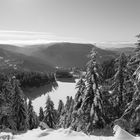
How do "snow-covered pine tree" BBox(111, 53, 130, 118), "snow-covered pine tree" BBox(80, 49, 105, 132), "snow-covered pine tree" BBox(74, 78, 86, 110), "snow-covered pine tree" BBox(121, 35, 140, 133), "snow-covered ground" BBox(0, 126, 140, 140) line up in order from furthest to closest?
1. "snow-covered pine tree" BBox(111, 53, 130, 118)
2. "snow-covered pine tree" BBox(74, 78, 86, 110)
3. "snow-covered pine tree" BBox(80, 49, 105, 132)
4. "snow-covered pine tree" BBox(121, 35, 140, 133)
5. "snow-covered ground" BBox(0, 126, 140, 140)

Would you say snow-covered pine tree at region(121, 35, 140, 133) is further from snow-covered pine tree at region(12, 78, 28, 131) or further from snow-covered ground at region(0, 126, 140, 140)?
snow-covered pine tree at region(12, 78, 28, 131)

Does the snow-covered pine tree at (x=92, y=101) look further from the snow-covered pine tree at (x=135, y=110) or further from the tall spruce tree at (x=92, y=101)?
the snow-covered pine tree at (x=135, y=110)

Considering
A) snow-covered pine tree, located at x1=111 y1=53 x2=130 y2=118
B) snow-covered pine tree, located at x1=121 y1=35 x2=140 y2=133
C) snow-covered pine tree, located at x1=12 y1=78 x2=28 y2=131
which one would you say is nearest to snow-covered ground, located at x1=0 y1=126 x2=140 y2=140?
snow-covered pine tree, located at x1=121 y1=35 x2=140 y2=133

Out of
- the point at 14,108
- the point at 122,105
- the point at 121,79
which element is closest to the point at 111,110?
the point at 122,105

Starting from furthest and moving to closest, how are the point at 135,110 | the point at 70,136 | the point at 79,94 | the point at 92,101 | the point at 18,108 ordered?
the point at 18,108, the point at 79,94, the point at 92,101, the point at 135,110, the point at 70,136

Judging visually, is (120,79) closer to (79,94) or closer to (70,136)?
(79,94)

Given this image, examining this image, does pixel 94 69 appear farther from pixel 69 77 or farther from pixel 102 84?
pixel 69 77

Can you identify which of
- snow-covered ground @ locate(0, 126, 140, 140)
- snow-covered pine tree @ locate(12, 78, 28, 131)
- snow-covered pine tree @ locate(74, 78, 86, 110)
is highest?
snow-covered ground @ locate(0, 126, 140, 140)

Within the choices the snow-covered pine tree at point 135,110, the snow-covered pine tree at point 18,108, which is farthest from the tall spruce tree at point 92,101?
the snow-covered pine tree at point 18,108

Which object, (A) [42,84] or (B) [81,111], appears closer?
(B) [81,111]

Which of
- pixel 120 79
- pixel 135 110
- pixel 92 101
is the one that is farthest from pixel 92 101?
pixel 120 79

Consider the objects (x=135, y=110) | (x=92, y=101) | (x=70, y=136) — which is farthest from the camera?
(x=92, y=101)
